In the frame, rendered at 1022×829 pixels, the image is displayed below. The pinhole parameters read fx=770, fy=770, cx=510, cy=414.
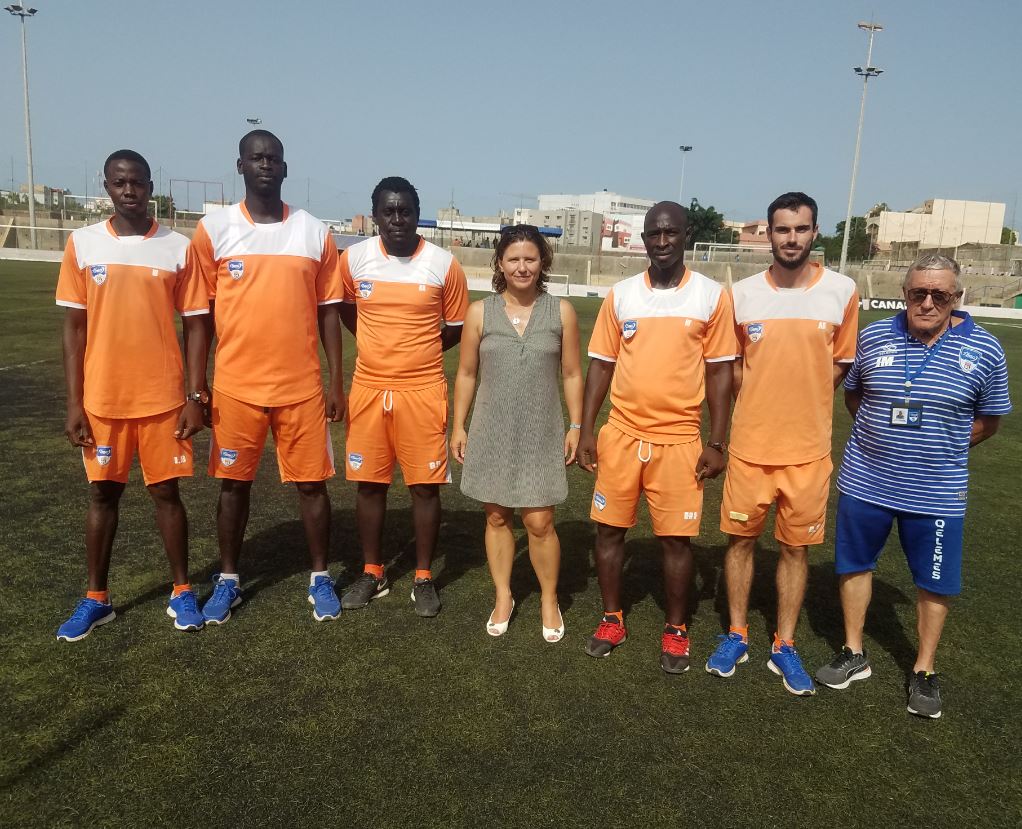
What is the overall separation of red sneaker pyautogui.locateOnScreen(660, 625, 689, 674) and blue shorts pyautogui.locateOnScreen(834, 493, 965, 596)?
82cm

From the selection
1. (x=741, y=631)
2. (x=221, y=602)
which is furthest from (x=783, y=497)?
(x=221, y=602)

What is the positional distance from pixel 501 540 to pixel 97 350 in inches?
84.7

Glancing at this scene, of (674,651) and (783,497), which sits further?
(674,651)

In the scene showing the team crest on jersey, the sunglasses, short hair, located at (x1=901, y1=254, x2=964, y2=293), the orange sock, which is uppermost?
short hair, located at (x1=901, y1=254, x2=964, y2=293)

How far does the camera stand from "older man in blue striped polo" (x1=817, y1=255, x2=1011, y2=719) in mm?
3305

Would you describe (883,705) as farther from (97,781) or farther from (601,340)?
(97,781)

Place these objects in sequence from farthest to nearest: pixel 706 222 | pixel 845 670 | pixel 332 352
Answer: pixel 706 222 < pixel 332 352 < pixel 845 670

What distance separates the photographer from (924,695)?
11.1ft

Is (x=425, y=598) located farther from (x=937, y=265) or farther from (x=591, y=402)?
(x=937, y=265)

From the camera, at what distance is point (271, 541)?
509 centimetres

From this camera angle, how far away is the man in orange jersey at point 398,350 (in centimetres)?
409

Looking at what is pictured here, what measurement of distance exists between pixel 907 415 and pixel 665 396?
1.05 metres

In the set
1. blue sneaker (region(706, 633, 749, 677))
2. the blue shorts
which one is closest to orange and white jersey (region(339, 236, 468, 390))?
blue sneaker (region(706, 633, 749, 677))

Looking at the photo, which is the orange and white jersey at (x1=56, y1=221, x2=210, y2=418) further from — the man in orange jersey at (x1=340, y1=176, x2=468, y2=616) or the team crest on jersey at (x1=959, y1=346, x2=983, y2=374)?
the team crest on jersey at (x1=959, y1=346, x2=983, y2=374)
